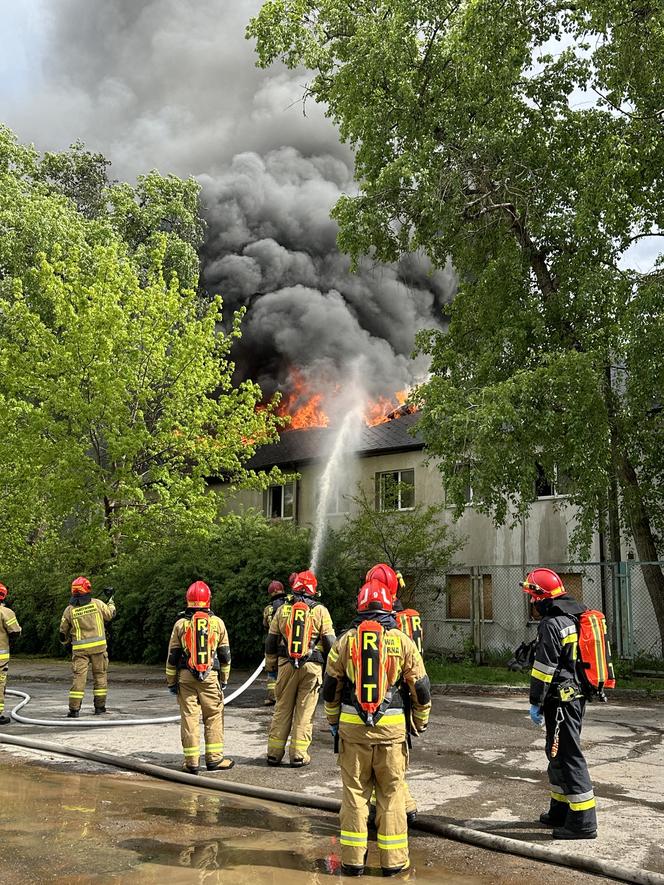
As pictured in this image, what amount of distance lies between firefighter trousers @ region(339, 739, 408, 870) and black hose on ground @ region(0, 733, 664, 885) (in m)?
0.82

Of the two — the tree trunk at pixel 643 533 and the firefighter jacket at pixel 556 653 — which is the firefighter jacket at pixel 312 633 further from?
the tree trunk at pixel 643 533

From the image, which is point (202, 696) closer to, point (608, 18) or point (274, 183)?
point (608, 18)

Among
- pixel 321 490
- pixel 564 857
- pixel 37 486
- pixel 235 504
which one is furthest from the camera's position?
pixel 235 504

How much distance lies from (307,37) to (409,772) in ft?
55.7

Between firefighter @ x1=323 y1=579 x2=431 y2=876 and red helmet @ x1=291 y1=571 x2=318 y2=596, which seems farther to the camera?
red helmet @ x1=291 y1=571 x2=318 y2=596

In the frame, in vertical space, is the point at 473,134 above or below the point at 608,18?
below

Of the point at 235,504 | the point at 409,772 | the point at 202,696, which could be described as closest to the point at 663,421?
the point at 409,772

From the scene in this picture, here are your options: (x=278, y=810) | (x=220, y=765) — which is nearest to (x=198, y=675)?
(x=220, y=765)

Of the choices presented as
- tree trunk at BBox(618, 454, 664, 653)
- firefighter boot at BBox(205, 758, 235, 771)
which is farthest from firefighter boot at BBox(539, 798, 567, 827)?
tree trunk at BBox(618, 454, 664, 653)

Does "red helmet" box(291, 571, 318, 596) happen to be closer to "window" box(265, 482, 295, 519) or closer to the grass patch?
the grass patch

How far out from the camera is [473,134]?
16.9 meters

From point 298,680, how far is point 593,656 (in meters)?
3.42

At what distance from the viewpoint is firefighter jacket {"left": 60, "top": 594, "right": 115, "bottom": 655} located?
11.6m

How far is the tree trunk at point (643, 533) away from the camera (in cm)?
1688
